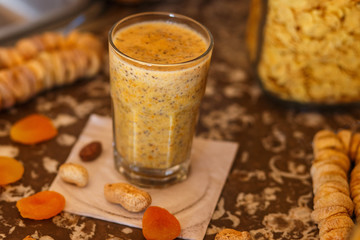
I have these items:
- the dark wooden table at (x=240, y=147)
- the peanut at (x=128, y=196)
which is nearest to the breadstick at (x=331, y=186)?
the dark wooden table at (x=240, y=147)

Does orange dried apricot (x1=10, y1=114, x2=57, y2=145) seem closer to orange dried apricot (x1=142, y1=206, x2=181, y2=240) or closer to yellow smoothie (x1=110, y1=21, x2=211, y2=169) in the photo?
yellow smoothie (x1=110, y1=21, x2=211, y2=169)

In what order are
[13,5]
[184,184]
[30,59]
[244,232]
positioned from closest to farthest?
[244,232] < [184,184] < [30,59] < [13,5]

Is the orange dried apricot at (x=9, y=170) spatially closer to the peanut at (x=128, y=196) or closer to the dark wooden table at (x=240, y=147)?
the dark wooden table at (x=240, y=147)

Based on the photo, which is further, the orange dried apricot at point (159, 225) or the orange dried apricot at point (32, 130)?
the orange dried apricot at point (32, 130)

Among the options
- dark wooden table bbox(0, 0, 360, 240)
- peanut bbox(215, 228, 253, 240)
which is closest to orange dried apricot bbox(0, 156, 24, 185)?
dark wooden table bbox(0, 0, 360, 240)

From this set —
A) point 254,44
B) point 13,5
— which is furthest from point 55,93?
point 254,44

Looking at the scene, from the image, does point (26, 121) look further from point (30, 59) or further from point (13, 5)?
point (13, 5)

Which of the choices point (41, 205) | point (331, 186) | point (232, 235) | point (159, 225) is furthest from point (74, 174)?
point (331, 186)
